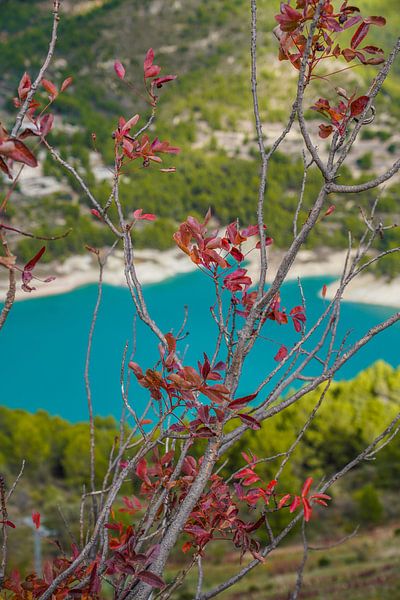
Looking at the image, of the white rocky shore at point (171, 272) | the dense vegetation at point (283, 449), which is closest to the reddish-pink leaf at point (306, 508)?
the dense vegetation at point (283, 449)

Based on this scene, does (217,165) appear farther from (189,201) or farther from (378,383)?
(378,383)

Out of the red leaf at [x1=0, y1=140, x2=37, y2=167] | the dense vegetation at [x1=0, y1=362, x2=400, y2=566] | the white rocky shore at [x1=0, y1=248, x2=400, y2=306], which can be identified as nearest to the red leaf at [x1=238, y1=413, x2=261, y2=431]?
the red leaf at [x1=0, y1=140, x2=37, y2=167]

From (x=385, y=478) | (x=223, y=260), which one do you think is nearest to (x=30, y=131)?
(x=223, y=260)

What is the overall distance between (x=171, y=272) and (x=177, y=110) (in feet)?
34.9

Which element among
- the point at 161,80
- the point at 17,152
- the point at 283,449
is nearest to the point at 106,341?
the point at 283,449

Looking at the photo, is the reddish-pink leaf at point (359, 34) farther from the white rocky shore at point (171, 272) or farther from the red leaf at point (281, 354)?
the white rocky shore at point (171, 272)

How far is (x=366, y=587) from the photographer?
6105mm

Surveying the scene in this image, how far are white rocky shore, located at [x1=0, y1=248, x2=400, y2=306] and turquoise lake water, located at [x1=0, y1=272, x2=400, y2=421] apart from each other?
0.47m

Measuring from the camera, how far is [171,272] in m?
23.5

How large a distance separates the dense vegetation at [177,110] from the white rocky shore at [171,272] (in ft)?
1.62

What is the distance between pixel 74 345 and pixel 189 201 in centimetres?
1155

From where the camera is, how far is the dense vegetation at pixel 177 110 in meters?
25.9

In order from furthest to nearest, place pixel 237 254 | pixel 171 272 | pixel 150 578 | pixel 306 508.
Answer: pixel 171 272, pixel 237 254, pixel 306 508, pixel 150 578

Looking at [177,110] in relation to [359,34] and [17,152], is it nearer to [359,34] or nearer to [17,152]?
[359,34]
